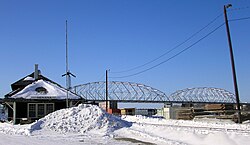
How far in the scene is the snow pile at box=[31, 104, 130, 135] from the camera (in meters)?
22.1

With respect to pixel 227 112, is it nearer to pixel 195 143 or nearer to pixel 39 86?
pixel 195 143

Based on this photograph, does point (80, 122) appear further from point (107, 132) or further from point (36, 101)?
point (36, 101)

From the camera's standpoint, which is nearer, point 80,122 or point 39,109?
point 80,122

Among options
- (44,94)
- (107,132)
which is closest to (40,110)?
(44,94)

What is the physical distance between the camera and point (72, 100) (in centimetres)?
3594

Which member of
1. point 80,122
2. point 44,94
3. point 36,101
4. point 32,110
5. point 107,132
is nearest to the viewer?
point 107,132

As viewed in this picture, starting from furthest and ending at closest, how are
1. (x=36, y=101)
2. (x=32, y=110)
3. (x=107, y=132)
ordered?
(x=32, y=110) → (x=36, y=101) → (x=107, y=132)

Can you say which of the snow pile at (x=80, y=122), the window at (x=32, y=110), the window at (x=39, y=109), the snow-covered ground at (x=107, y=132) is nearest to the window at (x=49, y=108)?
the window at (x=39, y=109)

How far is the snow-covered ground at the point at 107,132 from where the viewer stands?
15766 mm

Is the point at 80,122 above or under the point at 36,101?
under

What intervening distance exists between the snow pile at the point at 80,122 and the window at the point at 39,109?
11.4m

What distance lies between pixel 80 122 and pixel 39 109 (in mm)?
13871

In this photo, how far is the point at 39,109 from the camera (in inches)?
1403

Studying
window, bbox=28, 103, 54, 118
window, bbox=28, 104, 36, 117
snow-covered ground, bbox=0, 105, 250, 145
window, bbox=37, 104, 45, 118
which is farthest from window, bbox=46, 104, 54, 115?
snow-covered ground, bbox=0, 105, 250, 145
